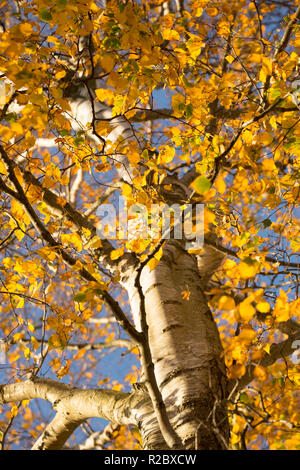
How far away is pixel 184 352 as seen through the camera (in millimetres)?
1973

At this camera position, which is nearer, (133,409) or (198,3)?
(133,409)

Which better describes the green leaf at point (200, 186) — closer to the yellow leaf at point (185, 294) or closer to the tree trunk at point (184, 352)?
the tree trunk at point (184, 352)

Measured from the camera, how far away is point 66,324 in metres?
2.32

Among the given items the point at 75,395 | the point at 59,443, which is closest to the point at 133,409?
the point at 75,395

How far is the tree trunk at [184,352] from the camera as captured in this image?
1.69 metres

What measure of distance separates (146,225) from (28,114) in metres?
0.99

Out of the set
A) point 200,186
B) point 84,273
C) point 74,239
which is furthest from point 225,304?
point 74,239

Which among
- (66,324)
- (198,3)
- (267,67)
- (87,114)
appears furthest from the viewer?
(87,114)

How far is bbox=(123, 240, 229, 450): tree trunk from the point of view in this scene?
169 cm

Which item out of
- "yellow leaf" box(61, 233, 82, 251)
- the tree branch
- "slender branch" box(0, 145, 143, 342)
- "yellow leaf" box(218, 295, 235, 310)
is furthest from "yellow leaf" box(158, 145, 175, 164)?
the tree branch

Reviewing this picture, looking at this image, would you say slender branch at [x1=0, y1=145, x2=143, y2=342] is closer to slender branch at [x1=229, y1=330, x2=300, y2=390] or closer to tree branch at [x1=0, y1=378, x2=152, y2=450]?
tree branch at [x1=0, y1=378, x2=152, y2=450]

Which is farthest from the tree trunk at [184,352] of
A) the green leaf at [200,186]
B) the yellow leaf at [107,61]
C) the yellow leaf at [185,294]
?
the yellow leaf at [107,61]

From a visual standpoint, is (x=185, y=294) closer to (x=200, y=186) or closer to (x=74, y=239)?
(x=74, y=239)
